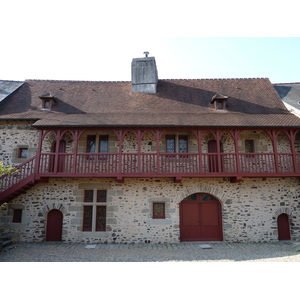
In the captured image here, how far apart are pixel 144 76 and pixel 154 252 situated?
8812mm

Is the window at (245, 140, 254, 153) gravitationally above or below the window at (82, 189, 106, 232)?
above

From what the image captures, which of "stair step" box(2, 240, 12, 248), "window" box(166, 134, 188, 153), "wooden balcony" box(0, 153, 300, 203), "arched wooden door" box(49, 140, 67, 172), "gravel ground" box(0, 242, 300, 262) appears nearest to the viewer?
"gravel ground" box(0, 242, 300, 262)

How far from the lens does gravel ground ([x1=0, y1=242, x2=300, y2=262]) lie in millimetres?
6801

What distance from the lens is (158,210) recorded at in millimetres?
9141

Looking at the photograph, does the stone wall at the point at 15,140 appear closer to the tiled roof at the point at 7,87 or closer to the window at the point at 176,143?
the tiled roof at the point at 7,87

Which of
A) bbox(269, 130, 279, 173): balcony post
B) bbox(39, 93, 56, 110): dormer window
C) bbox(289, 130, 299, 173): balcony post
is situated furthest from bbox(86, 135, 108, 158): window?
bbox(289, 130, 299, 173): balcony post

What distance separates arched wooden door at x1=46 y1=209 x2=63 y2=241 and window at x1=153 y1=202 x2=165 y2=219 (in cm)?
378

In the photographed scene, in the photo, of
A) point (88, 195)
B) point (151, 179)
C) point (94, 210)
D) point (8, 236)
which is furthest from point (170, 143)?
point (8, 236)

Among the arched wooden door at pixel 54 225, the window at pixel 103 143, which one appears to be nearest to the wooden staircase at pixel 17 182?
the arched wooden door at pixel 54 225

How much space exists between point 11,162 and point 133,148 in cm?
511

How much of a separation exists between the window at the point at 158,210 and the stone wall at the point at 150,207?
0.19m

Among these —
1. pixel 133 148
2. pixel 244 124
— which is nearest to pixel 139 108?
pixel 133 148

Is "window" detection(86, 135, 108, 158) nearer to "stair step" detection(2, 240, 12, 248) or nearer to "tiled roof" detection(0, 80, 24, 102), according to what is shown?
"stair step" detection(2, 240, 12, 248)

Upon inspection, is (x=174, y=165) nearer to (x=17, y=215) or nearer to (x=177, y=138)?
(x=177, y=138)
